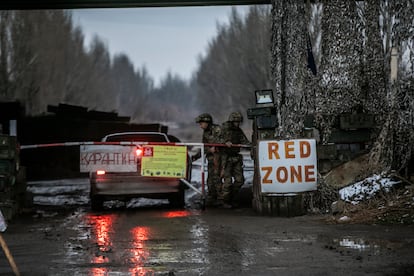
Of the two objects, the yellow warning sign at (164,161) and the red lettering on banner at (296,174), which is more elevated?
the yellow warning sign at (164,161)

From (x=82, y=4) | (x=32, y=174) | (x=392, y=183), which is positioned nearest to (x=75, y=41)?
(x=32, y=174)

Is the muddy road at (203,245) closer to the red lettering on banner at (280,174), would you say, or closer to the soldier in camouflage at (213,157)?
the red lettering on banner at (280,174)

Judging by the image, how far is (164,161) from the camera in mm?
12156

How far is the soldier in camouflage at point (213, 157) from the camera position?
12.9m

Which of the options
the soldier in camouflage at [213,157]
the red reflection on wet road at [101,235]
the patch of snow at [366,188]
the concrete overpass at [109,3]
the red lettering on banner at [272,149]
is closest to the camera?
the red reflection on wet road at [101,235]

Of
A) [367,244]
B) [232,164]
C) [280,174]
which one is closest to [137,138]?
[232,164]

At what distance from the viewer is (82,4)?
1555 centimetres

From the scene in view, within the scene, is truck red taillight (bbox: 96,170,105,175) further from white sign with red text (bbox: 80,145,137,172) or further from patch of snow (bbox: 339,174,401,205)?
patch of snow (bbox: 339,174,401,205)

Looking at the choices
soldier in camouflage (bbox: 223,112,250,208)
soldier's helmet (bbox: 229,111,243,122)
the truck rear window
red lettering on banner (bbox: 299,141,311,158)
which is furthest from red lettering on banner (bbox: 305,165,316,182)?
the truck rear window

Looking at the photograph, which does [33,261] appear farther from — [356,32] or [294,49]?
[356,32]

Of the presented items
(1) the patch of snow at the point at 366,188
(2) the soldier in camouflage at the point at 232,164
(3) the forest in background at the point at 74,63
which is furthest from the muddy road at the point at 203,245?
(3) the forest in background at the point at 74,63

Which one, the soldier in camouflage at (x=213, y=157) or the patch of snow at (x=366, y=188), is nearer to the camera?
the patch of snow at (x=366, y=188)

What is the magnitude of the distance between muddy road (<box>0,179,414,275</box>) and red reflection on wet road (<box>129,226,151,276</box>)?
1 centimetres

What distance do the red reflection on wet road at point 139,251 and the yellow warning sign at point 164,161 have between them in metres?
2.58
